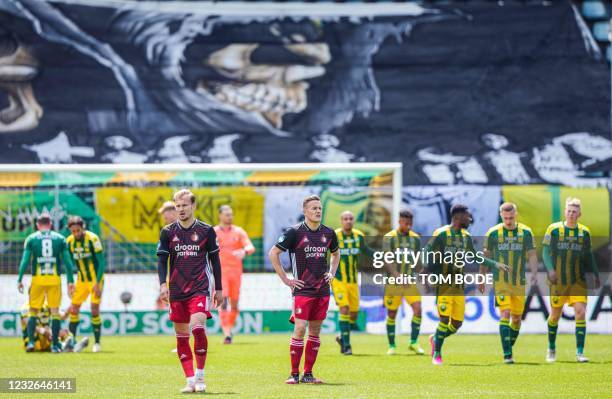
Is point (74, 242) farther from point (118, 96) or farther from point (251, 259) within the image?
point (118, 96)

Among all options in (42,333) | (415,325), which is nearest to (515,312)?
(415,325)

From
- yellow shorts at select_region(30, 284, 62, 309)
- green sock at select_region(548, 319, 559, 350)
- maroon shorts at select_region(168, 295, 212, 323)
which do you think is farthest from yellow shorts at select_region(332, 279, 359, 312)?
maroon shorts at select_region(168, 295, 212, 323)

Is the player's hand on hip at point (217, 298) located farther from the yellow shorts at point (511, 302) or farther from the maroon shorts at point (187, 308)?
the yellow shorts at point (511, 302)

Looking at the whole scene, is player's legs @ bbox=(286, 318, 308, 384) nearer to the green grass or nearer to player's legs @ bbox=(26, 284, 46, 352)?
the green grass

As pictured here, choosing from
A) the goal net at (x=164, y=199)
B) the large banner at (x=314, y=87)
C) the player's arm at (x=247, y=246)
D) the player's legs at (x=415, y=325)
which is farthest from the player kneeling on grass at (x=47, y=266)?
the large banner at (x=314, y=87)

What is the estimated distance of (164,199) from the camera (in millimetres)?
24906

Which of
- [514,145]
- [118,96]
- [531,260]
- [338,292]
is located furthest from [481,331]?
[118,96]

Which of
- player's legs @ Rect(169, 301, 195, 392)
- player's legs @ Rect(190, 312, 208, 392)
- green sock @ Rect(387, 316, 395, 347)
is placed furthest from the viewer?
green sock @ Rect(387, 316, 395, 347)

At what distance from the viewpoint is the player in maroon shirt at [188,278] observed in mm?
11969

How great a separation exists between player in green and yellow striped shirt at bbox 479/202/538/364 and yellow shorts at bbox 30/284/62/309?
660cm

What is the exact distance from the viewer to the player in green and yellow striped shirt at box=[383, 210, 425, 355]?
59.6 ft

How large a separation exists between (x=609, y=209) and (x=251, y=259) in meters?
10.4

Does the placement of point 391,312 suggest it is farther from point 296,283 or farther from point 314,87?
point 314,87

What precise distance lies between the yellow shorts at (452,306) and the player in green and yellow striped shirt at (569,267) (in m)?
1.39
